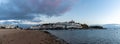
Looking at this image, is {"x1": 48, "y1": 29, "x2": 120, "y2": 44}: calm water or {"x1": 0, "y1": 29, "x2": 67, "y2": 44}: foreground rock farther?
{"x1": 48, "y1": 29, "x2": 120, "y2": 44}: calm water

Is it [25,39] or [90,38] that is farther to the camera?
[90,38]

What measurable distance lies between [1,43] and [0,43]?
0.10 metres

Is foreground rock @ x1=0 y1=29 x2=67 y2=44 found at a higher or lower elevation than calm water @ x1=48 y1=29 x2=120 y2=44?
higher

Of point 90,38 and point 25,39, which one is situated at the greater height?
point 25,39

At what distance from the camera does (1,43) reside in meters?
19.5

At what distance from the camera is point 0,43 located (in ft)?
63.7

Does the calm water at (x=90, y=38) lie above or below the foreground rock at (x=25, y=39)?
below

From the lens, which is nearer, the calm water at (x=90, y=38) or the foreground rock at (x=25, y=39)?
the foreground rock at (x=25, y=39)
